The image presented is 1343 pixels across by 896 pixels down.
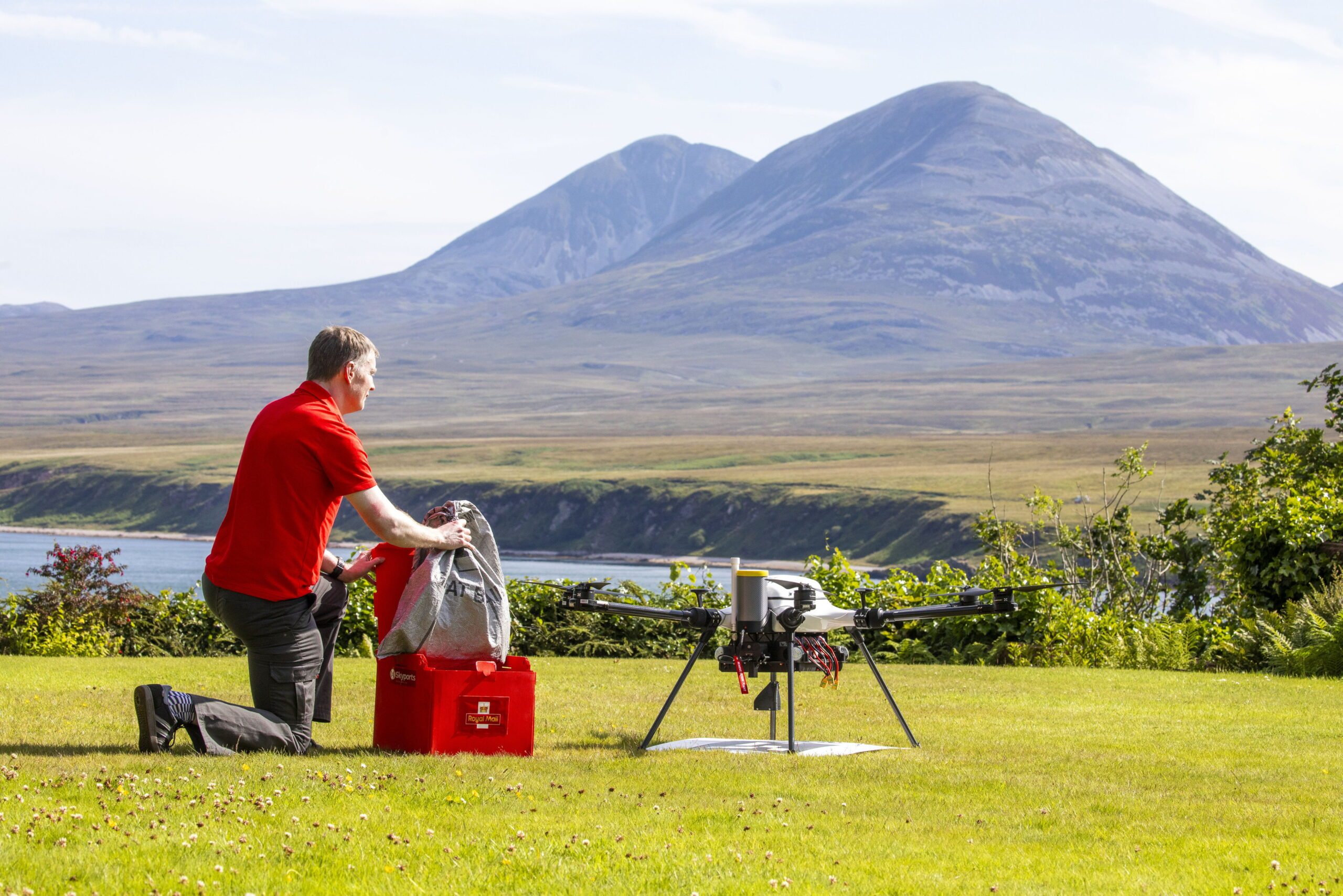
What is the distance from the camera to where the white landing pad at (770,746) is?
26.2 feet

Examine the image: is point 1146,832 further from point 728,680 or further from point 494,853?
point 728,680

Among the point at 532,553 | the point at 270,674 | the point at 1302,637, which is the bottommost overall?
the point at 532,553

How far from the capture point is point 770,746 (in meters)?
8.21

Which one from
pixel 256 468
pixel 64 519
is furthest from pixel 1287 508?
pixel 64 519

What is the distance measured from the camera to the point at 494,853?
5254 millimetres

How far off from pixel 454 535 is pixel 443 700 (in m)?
0.81

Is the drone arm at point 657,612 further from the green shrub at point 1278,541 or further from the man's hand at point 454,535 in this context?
the green shrub at point 1278,541

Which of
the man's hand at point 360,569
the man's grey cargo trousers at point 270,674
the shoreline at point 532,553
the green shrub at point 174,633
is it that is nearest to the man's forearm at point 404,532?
the man's hand at point 360,569

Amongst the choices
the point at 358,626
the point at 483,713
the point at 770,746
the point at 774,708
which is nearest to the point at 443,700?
the point at 483,713

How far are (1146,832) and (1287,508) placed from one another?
11.5m

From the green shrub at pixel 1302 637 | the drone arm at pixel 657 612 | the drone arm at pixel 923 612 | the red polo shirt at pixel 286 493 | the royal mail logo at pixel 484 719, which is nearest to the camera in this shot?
the red polo shirt at pixel 286 493

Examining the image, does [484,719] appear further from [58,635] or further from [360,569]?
[58,635]

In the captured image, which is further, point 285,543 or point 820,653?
point 820,653

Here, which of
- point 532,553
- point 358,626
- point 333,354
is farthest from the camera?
point 532,553
